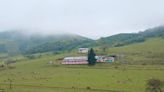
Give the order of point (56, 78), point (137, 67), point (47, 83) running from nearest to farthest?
1. point (47, 83)
2. point (56, 78)
3. point (137, 67)

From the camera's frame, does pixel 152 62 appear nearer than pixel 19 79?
No

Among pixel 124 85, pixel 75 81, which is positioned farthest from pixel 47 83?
pixel 124 85

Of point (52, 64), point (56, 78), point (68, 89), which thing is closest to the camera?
point (68, 89)

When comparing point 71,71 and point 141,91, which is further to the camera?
point 71,71

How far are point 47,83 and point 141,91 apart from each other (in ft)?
135

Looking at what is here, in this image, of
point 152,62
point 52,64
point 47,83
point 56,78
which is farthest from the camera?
point 52,64

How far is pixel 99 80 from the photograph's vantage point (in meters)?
131

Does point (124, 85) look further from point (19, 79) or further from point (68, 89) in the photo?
point (19, 79)

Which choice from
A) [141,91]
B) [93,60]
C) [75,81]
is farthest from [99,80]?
[93,60]

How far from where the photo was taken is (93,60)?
604 feet

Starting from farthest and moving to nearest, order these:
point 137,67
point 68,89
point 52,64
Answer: point 52,64 < point 137,67 < point 68,89

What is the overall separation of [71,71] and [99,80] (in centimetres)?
3227

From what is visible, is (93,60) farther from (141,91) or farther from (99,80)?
(141,91)

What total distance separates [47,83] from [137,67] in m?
52.5
